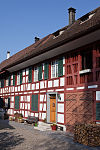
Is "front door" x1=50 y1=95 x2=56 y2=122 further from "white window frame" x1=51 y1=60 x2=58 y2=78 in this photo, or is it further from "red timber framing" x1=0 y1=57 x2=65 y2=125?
"white window frame" x1=51 y1=60 x2=58 y2=78

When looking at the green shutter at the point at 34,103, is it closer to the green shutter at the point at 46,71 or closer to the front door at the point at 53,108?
the front door at the point at 53,108

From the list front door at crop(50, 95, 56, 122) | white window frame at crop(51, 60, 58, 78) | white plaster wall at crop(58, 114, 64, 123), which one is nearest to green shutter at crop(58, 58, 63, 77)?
white window frame at crop(51, 60, 58, 78)

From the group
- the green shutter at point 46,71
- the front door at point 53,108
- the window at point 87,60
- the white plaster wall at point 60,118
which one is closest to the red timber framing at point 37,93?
the white plaster wall at point 60,118

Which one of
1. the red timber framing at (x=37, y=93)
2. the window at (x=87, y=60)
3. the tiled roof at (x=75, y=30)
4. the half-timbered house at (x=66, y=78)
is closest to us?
the tiled roof at (x=75, y=30)

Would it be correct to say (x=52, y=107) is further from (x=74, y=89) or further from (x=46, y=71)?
(x=74, y=89)

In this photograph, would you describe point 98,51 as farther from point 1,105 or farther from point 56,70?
point 1,105

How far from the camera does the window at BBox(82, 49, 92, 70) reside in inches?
399

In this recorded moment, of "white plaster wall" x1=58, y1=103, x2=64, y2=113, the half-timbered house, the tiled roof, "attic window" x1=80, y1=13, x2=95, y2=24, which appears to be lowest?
"white plaster wall" x1=58, y1=103, x2=64, y2=113

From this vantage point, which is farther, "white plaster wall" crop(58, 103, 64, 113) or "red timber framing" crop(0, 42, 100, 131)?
"white plaster wall" crop(58, 103, 64, 113)

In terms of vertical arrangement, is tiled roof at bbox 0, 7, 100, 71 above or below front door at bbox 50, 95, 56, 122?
above

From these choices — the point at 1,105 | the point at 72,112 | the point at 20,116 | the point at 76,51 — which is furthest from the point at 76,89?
the point at 1,105

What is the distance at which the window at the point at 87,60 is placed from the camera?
10.1 metres

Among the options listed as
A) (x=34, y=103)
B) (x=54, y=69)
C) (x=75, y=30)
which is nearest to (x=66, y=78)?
(x=54, y=69)

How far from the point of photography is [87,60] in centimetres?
1030
